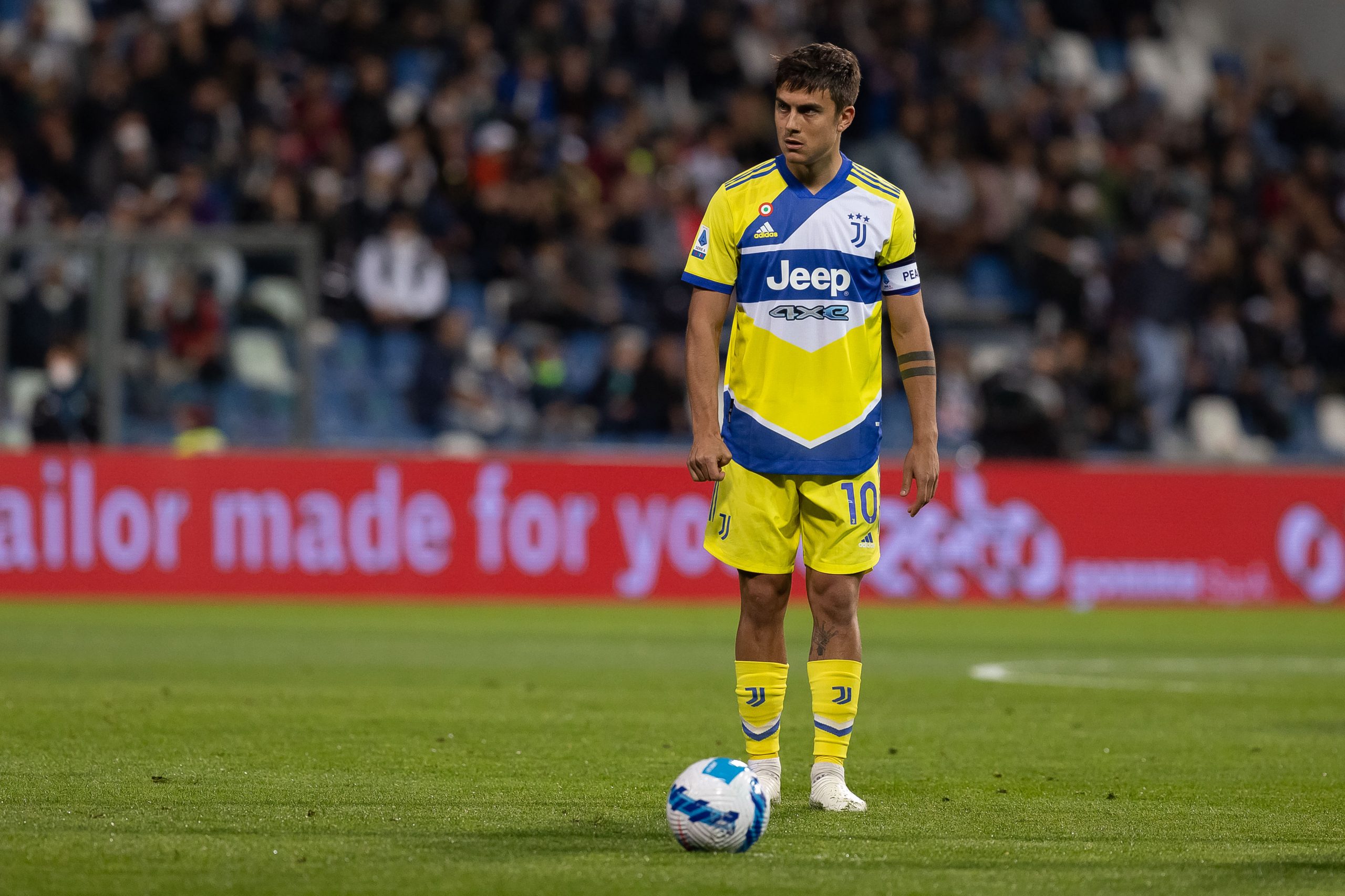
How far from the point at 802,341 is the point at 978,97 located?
18.5m

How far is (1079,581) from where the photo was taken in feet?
61.6

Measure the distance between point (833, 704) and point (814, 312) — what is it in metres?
1.35

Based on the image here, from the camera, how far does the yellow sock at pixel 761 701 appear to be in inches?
267

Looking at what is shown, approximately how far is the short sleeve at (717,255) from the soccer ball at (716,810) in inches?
70.1

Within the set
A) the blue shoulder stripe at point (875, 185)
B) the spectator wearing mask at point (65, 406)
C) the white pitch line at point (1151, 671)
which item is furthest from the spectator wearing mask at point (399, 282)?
the blue shoulder stripe at point (875, 185)

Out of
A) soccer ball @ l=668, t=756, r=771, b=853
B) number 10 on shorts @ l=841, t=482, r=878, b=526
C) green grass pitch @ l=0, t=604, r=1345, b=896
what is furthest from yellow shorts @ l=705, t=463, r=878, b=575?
soccer ball @ l=668, t=756, r=771, b=853

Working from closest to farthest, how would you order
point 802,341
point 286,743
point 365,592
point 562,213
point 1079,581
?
point 802,341 → point 286,743 → point 365,592 → point 1079,581 → point 562,213

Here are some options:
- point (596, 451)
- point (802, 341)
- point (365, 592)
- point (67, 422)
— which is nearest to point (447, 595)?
point (365, 592)

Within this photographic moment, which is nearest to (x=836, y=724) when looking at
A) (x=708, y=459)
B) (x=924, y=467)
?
(x=924, y=467)

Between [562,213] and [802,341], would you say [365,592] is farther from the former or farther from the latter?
[802,341]

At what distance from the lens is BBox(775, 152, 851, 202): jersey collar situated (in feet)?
22.3

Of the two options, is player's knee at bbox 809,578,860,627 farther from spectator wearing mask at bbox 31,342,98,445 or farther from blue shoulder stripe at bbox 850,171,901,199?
spectator wearing mask at bbox 31,342,98,445

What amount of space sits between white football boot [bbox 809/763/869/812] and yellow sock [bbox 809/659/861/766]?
4cm

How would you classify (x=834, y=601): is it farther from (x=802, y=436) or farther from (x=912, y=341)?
(x=912, y=341)
